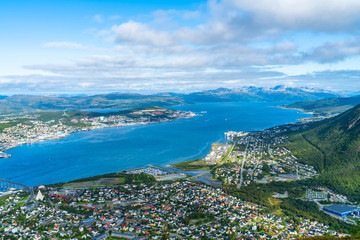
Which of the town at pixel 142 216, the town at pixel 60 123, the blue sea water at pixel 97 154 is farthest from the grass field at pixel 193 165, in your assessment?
the town at pixel 60 123

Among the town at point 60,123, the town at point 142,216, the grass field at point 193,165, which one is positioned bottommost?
the grass field at point 193,165

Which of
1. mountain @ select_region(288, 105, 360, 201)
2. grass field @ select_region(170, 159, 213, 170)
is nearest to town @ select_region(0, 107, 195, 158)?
grass field @ select_region(170, 159, 213, 170)

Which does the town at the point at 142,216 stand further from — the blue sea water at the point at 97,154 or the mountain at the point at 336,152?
the mountain at the point at 336,152

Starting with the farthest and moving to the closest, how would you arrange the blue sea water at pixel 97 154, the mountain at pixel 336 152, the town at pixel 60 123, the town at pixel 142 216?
the town at pixel 60 123, the blue sea water at pixel 97 154, the mountain at pixel 336 152, the town at pixel 142 216

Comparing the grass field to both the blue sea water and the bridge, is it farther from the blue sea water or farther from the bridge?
the bridge

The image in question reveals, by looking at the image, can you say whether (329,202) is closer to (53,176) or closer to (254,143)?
(254,143)

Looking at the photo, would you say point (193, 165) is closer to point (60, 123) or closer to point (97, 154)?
point (97, 154)

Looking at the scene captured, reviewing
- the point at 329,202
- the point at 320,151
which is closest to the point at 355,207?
the point at 329,202

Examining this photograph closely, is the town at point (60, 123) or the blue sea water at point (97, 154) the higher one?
the town at point (60, 123)

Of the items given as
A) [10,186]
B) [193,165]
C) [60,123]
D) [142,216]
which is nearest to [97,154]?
[10,186]
